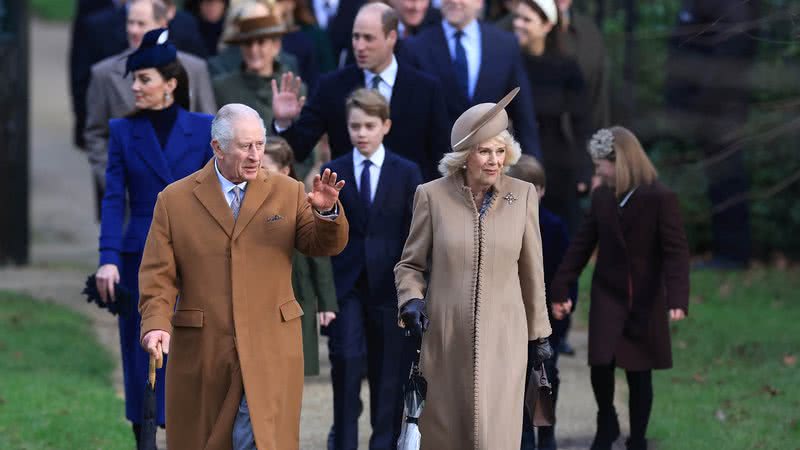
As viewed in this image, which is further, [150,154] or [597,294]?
[597,294]

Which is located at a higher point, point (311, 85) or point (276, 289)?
point (311, 85)

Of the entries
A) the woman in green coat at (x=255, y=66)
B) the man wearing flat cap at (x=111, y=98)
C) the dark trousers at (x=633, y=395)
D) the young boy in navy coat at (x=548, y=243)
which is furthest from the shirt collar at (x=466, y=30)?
the dark trousers at (x=633, y=395)

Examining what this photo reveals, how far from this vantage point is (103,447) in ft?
29.2

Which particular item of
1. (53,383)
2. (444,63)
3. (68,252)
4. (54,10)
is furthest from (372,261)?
(54,10)

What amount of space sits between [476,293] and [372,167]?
1.72 metres

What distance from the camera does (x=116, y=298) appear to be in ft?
26.8

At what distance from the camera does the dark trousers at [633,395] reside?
28.6ft

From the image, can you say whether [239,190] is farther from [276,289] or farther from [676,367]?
[676,367]

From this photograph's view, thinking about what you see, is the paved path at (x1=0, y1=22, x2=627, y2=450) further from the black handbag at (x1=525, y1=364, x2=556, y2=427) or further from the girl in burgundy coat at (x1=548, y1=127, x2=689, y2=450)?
the black handbag at (x1=525, y1=364, x2=556, y2=427)

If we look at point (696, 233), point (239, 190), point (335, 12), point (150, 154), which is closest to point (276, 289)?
point (239, 190)

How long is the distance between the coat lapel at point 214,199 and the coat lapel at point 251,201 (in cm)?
4

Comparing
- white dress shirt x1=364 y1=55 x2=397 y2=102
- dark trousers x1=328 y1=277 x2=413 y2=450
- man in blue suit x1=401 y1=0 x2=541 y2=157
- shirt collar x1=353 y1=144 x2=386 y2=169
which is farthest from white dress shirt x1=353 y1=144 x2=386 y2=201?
man in blue suit x1=401 y1=0 x2=541 y2=157

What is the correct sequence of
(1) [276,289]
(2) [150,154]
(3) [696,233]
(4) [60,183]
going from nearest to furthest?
1. (1) [276,289]
2. (2) [150,154]
3. (3) [696,233]
4. (4) [60,183]

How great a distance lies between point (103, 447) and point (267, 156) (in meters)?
1.75
